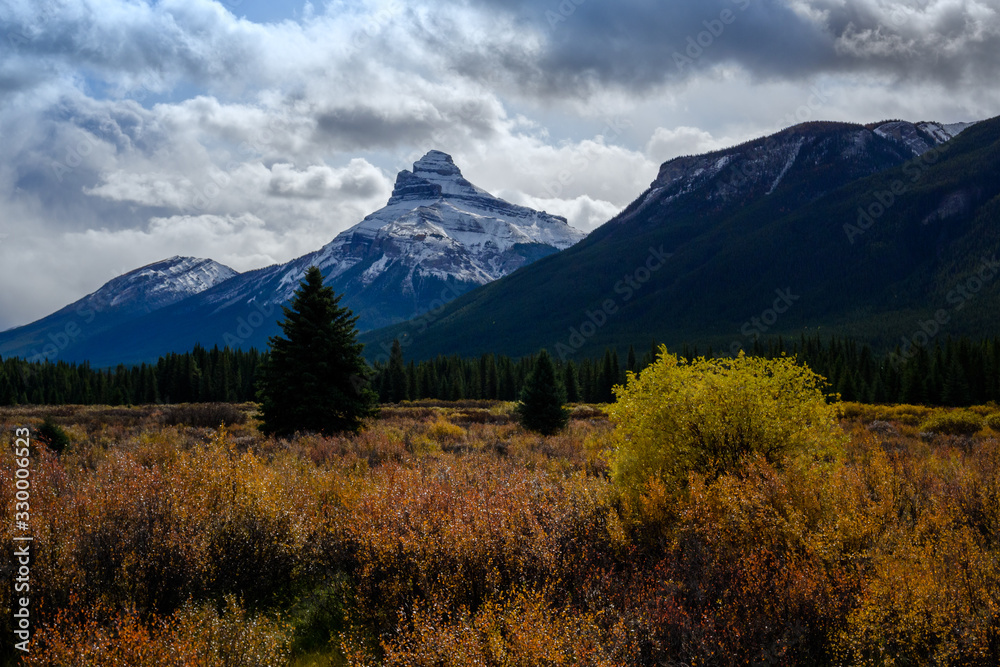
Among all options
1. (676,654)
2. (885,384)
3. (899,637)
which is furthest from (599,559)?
(885,384)

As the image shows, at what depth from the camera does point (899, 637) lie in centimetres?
529

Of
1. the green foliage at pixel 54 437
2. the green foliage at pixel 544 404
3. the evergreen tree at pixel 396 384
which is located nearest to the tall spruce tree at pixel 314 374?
the green foliage at pixel 54 437

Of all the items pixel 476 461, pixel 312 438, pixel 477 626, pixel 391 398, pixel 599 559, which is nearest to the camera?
pixel 477 626

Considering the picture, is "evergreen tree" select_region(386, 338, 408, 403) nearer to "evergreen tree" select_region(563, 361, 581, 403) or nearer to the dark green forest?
the dark green forest

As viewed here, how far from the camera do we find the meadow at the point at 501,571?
16.4 ft

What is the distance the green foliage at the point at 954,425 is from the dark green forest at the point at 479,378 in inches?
1200

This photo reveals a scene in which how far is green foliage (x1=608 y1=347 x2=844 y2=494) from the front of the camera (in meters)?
9.73

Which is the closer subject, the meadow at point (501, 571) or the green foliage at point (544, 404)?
the meadow at point (501, 571)

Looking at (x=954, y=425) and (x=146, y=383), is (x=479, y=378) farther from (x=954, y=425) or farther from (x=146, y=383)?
(x=954, y=425)

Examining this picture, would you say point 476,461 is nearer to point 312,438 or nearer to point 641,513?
point 641,513

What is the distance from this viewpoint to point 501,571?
6.38 m

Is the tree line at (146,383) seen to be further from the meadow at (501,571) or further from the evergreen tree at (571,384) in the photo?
the meadow at (501,571)

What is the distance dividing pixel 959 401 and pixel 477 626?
6838 cm

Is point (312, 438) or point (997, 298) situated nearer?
point (312, 438)
